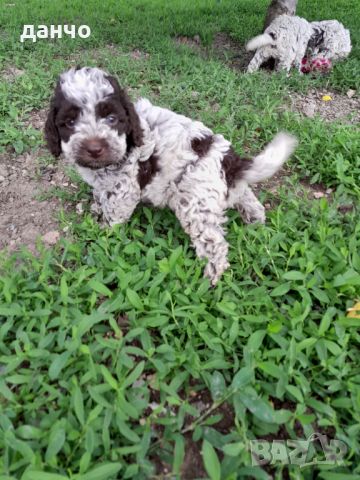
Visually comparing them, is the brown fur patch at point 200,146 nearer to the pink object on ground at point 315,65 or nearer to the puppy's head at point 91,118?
the puppy's head at point 91,118

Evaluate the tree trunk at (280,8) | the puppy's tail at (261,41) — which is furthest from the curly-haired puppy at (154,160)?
the tree trunk at (280,8)

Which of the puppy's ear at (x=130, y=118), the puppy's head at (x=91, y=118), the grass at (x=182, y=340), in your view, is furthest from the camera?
the puppy's ear at (x=130, y=118)

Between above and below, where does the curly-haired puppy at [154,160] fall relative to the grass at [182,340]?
above

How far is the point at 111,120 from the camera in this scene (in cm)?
266

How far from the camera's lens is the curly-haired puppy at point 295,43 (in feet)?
18.1

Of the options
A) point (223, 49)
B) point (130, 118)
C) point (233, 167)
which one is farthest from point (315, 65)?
point (130, 118)

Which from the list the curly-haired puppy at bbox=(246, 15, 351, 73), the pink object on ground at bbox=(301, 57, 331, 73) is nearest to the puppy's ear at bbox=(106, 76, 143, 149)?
the curly-haired puppy at bbox=(246, 15, 351, 73)

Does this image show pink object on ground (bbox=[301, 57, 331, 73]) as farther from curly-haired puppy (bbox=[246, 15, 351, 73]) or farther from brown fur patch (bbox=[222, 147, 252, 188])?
brown fur patch (bbox=[222, 147, 252, 188])

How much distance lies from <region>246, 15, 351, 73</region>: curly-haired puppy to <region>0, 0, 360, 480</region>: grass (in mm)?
1991

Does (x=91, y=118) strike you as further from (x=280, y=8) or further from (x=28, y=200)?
(x=280, y=8)

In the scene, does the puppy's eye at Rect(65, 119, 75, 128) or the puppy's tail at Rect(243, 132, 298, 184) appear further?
the puppy's tail at Rect(243, 132, 298, 184)

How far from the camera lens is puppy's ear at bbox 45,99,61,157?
106 inches

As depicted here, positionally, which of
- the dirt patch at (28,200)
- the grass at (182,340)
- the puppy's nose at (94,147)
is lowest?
the dirt patch at (28,200)

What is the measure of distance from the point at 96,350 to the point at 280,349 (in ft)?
3.47
